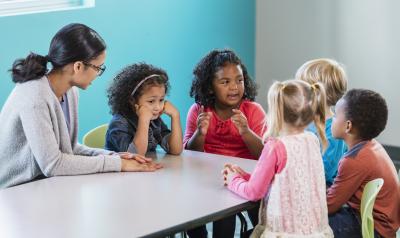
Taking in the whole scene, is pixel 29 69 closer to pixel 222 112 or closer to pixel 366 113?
pixel 222 112

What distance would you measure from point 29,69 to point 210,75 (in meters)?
0.99

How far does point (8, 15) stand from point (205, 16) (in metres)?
1.68

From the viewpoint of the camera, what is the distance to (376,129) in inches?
91.4

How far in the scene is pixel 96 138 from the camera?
291 centimetres

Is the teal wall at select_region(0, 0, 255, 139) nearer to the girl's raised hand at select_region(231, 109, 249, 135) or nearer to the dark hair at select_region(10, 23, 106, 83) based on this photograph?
the dark hair at select_region(10, 23, 106, 83)

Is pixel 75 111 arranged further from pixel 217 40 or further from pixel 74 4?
pixel 217 40

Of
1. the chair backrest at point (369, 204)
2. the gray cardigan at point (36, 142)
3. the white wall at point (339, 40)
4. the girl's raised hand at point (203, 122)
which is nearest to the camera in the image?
the chair backrest at point (369, 204)

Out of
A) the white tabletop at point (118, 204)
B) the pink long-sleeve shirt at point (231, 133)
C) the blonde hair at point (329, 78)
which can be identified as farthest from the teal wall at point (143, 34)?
the blonde hair at point (329, 78)

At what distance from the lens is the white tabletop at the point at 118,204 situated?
1723 millimetres

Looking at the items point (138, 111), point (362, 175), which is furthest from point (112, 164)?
point (362, 175)

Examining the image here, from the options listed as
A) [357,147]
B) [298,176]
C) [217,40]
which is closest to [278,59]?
[217,40]

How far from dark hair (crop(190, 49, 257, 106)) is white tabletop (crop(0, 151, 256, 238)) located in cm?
67

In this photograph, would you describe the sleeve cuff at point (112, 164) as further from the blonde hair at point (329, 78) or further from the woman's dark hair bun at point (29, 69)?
the blonde hair at point (329, 78)

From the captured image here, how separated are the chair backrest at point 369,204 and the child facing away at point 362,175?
0.10m
